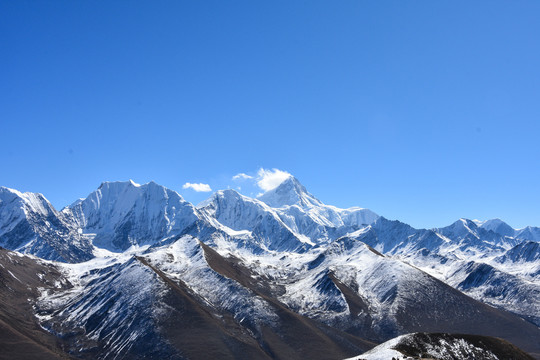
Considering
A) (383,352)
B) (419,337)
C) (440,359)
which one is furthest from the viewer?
(419,337)

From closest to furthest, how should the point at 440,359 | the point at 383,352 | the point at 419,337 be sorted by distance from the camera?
the point at 383,352 < the point at 440,359 < the point at 419,337

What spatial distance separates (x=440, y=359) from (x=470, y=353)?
16.1 meters

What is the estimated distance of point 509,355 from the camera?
449 ft

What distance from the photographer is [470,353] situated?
438ft

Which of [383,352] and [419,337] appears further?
[419,337]

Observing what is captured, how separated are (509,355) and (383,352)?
49676 mm

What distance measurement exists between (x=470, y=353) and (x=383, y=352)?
36170 millimetres

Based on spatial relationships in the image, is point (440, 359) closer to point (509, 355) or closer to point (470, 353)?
point (470, 353)

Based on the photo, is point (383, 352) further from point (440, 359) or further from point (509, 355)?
point (509, 355)

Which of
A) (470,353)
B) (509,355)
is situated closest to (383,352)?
(470,353)

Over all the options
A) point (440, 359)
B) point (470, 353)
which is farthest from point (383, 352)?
point (470, 353)

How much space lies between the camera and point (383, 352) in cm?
11562

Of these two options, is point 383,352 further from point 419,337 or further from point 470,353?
point 470,353

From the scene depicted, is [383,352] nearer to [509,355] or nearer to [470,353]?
[470,353]
